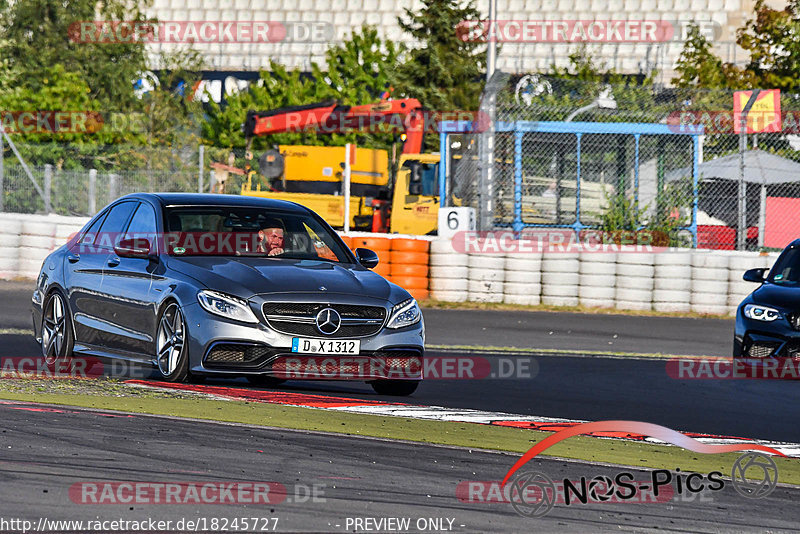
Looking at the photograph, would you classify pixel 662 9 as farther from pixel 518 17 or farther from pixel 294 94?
pixel 294 94

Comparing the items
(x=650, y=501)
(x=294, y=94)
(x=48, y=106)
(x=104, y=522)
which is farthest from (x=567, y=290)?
(x=294, y=94)

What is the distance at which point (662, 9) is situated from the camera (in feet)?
185

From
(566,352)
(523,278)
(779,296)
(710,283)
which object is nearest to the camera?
(779,296)

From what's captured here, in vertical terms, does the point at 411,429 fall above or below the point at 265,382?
above

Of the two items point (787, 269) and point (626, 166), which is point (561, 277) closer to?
point (626, 166)

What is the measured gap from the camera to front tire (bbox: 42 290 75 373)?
1062 cm

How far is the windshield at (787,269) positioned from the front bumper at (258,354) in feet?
18.0

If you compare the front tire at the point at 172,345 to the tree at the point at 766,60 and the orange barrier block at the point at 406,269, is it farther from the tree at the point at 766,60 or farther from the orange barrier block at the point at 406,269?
the tree at the point at 766,60

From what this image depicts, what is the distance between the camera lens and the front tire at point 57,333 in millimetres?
10625

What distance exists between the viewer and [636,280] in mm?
19938

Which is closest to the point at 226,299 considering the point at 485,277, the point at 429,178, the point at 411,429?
the point at 411,429

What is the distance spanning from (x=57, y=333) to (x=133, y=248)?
4.11 ft

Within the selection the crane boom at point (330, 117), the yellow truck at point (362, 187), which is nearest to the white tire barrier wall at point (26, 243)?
the yellow truck at point (362, 187)

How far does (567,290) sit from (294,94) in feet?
89.9
